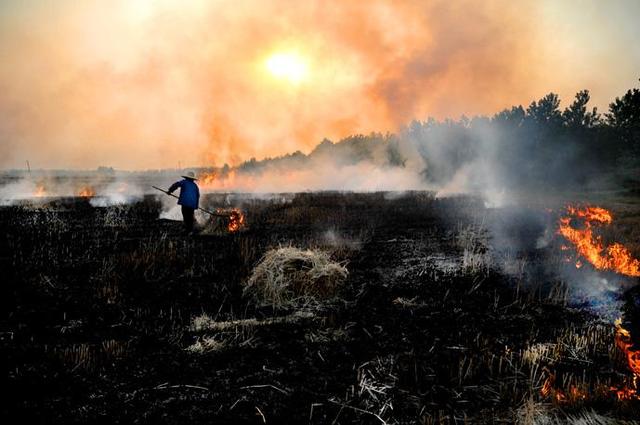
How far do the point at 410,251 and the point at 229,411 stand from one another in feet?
29.1

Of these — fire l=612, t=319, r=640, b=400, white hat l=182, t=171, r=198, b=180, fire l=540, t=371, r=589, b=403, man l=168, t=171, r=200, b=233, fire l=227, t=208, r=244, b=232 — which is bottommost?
fire l=612, t=319, r=640, b=400

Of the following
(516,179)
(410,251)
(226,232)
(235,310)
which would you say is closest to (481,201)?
(516,179)

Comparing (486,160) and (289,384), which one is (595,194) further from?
(289,384)

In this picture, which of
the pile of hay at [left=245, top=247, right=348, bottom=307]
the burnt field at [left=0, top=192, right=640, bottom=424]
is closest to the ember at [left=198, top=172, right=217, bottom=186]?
the burnt field at [left=0, top=192, right=640, bottom=424]

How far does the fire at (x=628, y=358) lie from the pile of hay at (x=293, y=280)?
4.51m

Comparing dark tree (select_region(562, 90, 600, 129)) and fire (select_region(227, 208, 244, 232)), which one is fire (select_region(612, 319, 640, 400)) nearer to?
fire (select_region(227, 208, 244, 232))

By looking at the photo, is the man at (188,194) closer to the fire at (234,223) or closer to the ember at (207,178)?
the fire at (234,223)

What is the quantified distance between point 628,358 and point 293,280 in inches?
205

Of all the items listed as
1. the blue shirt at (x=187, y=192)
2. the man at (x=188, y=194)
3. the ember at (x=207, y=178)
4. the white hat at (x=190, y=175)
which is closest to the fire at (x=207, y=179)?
the ember at (x=207, y=178)

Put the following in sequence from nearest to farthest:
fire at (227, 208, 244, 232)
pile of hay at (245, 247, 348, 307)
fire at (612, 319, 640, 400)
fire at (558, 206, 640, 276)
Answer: fire at (612, 319, 640, 400) < pile of hay at (245, 247, 348, 307) < fire at (558, 206, 640, 276) < fire at (227, 208, 244, 232)

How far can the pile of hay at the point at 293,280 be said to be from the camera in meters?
7.08

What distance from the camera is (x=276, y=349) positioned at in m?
5.11

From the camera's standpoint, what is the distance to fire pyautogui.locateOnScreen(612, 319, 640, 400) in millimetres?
4091

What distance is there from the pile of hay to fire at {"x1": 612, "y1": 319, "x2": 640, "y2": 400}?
4.51 m
